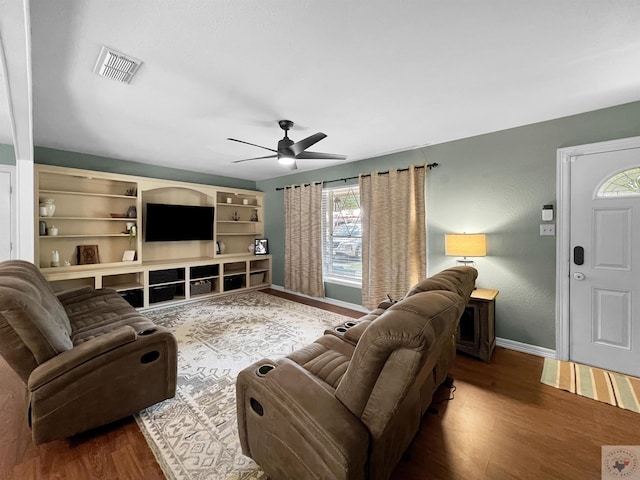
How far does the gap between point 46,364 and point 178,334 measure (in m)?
1.85

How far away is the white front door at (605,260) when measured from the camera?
2391 mm

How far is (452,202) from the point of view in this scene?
133 inches

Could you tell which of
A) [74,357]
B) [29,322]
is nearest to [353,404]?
[74,357]

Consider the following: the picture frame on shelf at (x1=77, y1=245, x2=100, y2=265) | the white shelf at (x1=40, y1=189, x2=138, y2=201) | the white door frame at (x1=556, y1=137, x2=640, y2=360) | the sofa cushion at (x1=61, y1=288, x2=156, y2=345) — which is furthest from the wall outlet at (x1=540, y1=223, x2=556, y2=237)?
the picture frame on shelf at (x1=77, y1=245, x2=100, y2=265)

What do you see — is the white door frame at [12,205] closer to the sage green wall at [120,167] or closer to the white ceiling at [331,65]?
the sage green wall at [120,167]

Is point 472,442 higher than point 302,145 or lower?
lower

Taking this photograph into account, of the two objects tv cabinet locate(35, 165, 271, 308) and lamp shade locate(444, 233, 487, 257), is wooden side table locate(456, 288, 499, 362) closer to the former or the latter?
lamp shade locate(444, 233, 487, 257)

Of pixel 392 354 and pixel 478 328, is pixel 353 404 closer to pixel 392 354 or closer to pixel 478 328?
pixel 392 354

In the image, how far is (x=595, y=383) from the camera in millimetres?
2305

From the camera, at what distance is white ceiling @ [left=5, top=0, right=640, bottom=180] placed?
4.68 ft

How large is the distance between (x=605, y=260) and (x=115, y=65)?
434cm

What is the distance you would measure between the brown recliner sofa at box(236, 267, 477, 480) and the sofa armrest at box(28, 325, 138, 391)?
3.10 ft

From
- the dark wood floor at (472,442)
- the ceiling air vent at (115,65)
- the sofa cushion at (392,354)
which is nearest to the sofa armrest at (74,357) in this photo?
the dark wood floor at (472,442)

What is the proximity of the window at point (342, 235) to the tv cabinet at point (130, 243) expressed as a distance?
5.43 feet
